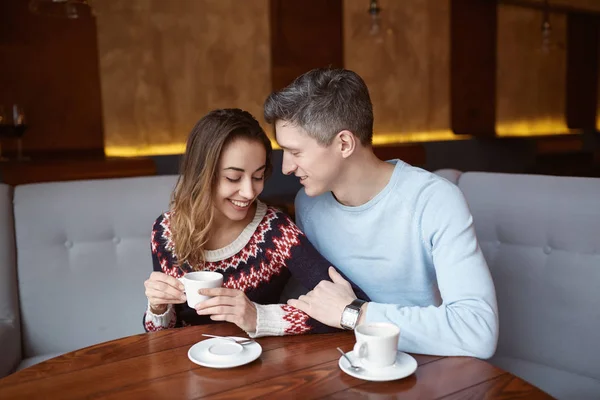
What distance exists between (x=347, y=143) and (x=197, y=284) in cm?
60

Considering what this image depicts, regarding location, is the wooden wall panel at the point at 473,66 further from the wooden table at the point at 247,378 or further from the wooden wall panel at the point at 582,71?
the wooden table at the point at 247,378

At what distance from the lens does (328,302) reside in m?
1.43

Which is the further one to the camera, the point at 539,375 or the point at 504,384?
the point at 539,375

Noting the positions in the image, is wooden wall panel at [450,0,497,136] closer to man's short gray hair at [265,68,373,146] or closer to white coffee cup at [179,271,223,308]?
man's short gray hair at [265,68,373,146]

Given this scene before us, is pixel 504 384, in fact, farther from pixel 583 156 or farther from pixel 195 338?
pixel 583 156

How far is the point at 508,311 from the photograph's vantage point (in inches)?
79.4

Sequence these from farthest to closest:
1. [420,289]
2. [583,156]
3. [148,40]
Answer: [583,156] < [148,40] < [420,289]

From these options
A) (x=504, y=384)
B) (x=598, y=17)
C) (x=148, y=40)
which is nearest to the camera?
(x=504, y=384)

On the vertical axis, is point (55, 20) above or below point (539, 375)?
above

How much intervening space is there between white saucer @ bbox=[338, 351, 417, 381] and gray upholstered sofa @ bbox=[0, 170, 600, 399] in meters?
0.87

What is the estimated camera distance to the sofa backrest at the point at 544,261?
1.85 metres

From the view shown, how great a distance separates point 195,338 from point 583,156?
680cm

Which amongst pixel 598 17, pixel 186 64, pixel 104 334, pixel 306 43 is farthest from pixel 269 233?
pixel 598 17

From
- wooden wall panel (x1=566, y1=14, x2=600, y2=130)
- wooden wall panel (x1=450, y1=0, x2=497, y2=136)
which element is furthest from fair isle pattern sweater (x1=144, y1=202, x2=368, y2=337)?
wooden wall panel (x1=566, y1=14, x2=600, y2=130)
